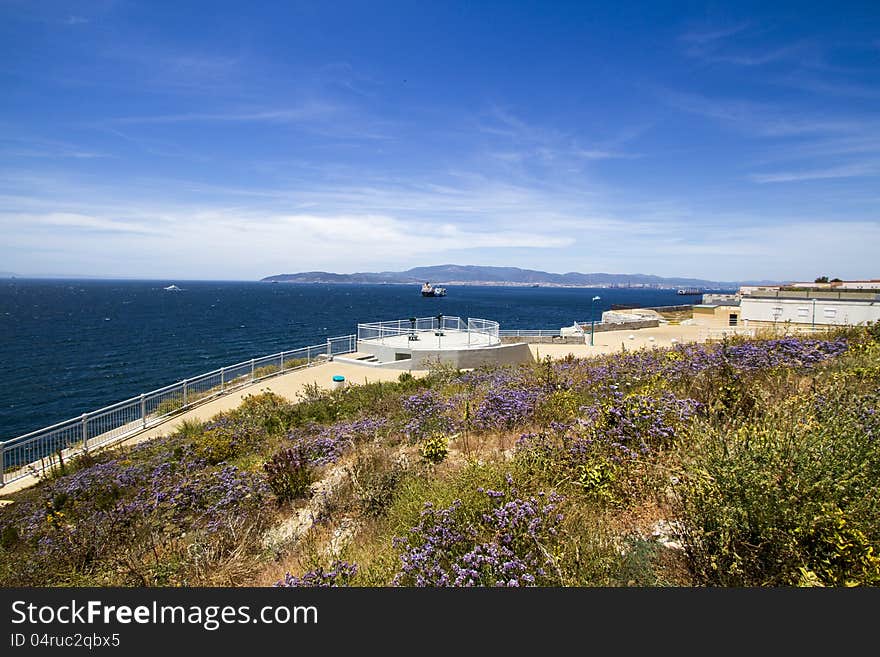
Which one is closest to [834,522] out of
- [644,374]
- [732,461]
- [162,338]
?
[732,461]

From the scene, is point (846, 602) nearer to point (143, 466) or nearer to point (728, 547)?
point (728, 547)

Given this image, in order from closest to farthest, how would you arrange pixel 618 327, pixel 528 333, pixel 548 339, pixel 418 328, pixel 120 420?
pixel 120 420 < pixel 418 328 < pixel 548 339 < pixel 528 333 < pixel 618 327

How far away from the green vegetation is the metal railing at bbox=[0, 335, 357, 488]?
15.3ft

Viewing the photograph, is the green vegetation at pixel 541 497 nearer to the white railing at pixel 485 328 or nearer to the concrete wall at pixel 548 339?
the white railing at pixel 485 328

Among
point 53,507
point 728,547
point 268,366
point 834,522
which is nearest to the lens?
point 834,522

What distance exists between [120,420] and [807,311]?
39.5m

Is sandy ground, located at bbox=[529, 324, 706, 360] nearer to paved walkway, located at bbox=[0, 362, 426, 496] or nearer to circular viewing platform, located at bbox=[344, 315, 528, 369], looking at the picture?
circular viewing platform, located at bbox=[344, 315, 528, 369]

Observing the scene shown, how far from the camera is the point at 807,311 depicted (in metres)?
30.7

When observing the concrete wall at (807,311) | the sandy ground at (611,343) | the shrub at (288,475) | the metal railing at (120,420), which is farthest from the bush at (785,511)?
the concrete wall at (807,311)

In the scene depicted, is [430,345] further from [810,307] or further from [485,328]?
[810,307]

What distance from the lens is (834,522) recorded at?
281 cm

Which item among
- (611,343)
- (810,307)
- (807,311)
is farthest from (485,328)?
(810,307)

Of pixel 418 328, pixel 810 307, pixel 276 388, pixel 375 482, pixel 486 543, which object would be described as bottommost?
pixel 276 388

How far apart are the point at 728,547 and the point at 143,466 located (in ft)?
30.7
